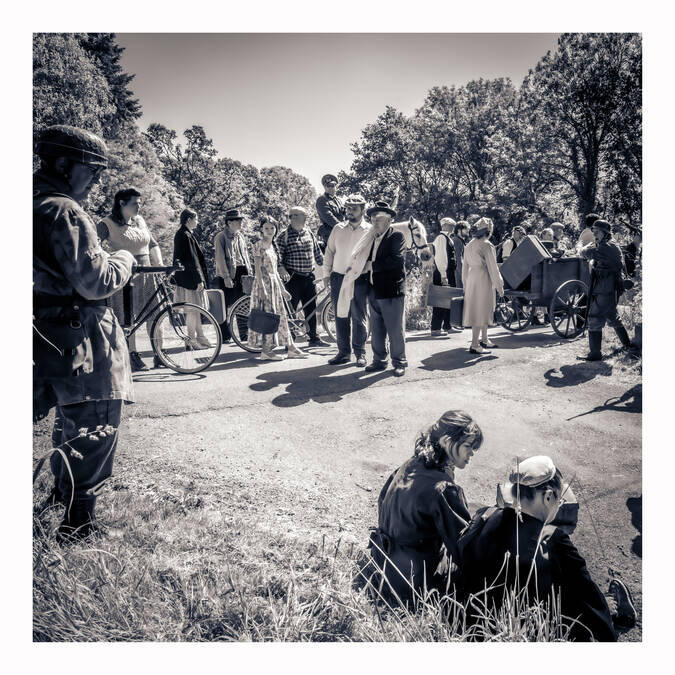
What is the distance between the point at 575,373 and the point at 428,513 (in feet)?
3.94

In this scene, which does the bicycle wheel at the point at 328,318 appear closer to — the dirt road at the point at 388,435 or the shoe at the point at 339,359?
the shoe at the point at 339,359

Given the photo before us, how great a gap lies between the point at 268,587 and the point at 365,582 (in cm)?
33

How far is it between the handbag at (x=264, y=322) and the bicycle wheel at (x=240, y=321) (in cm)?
6

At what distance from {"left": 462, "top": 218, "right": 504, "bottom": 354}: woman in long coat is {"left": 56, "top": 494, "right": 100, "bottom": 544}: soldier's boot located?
1946 millimetres

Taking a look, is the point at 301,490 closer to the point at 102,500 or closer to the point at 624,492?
the point at 102,500

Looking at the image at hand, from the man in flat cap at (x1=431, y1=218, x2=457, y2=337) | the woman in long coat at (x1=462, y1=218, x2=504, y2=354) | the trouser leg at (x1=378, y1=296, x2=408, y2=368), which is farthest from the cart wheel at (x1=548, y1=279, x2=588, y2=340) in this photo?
the trouser leg at (x1=378, y1=296, x2=408, y2=368)

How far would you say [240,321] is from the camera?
4.19 metres

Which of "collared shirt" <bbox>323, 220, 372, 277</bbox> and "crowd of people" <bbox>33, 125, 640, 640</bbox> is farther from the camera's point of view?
"collared shirt" <bbox>323, 220, 372, 277</bbox>

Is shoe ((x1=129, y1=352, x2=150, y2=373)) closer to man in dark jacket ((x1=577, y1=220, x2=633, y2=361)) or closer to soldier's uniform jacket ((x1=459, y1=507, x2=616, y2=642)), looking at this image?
soldier's uniform jacket ((x1=459, y1=507, x2=616, y2=642))

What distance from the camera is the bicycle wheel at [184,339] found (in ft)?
9.84

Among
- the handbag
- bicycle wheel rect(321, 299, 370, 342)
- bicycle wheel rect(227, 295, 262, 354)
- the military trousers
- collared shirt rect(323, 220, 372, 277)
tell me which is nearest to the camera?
the military trousers

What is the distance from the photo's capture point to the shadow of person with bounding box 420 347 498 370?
2.81 meters

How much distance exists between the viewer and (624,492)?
79.6 inches

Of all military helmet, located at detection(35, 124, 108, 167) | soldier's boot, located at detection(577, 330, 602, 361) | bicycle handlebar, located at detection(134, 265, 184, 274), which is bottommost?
soldier's boot, located at detection(577, 330, 602, 361)
